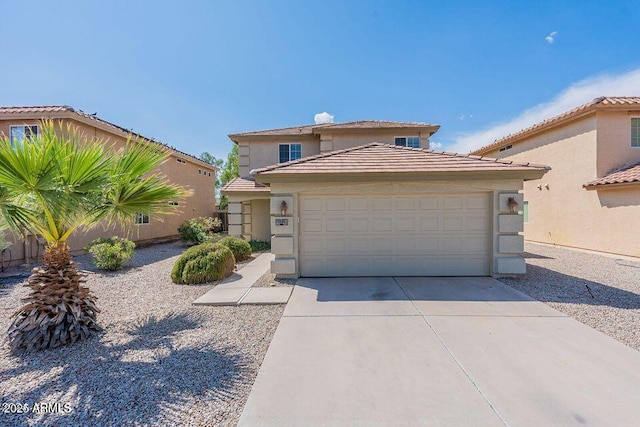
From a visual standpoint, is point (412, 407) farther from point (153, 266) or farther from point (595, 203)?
point (595, 203)

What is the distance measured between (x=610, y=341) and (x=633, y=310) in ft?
6.96

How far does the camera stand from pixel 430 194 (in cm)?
721

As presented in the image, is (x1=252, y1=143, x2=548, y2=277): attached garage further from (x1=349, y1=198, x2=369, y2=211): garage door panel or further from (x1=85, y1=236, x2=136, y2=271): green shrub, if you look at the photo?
(x1=85, y1=236, x2=136, y2=271): green shrub

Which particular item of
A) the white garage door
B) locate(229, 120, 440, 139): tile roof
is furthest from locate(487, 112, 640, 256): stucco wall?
the white garage door

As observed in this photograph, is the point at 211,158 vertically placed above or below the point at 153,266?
above

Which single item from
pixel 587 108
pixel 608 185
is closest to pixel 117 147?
pixel 587 108

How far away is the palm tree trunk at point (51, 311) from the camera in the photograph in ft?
12.4

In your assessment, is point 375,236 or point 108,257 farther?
point 108,257

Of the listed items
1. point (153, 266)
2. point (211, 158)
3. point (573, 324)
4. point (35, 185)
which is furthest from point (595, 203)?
point (211, 158)

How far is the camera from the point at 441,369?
3.21m

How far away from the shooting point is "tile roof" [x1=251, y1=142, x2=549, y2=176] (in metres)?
6.71

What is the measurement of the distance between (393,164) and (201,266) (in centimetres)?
597

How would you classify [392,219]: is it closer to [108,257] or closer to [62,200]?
[62,200]

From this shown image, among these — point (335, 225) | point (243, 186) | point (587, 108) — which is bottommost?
point (335, 225)
